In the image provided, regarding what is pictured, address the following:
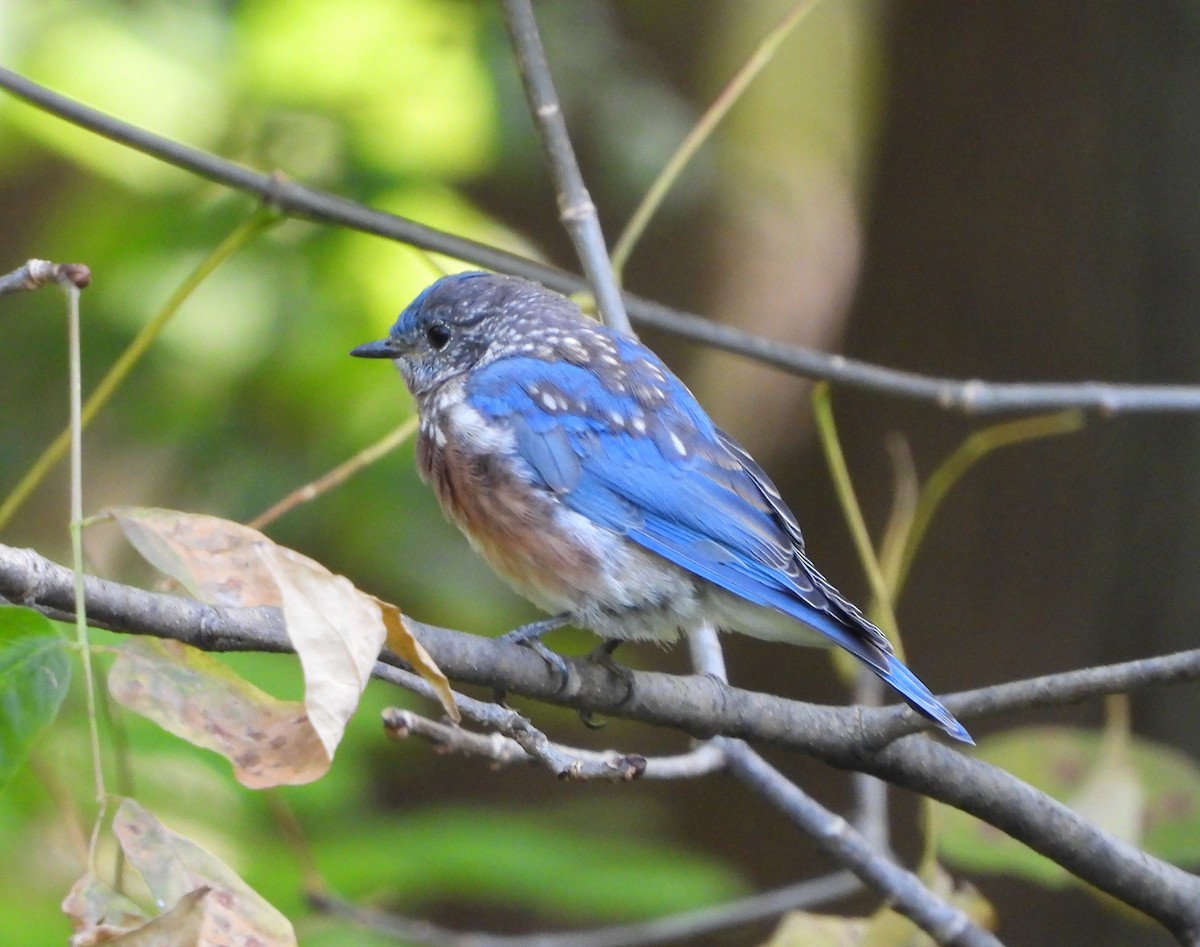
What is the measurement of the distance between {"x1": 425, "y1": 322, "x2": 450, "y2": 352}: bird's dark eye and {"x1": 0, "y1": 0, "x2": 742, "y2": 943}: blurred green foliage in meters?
0.54

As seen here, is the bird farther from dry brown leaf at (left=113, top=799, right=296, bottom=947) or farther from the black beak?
dry brown leaf at (left=113, top=799, right=296, bottom=947)

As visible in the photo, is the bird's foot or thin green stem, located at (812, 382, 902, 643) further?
thin green stem, located at (812, 382, 902, 643)

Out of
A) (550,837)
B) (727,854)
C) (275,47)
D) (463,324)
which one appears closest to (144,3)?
(275,47)

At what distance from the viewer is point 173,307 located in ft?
8.22

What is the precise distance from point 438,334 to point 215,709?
2068 mm

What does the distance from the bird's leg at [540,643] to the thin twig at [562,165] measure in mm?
742

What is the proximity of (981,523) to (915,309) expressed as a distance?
1.05 metres

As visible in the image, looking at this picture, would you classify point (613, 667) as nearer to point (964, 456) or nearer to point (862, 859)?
point (862, 859)

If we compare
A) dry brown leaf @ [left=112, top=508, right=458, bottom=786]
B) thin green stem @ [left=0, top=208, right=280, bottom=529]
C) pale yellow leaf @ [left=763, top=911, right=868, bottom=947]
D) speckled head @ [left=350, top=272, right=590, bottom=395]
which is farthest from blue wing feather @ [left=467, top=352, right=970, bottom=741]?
dry brown leaf @ [left=112, top=508, right=458, bottom=786]

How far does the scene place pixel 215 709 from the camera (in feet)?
4.77

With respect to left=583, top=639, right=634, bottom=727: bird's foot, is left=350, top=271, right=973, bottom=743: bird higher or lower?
higher

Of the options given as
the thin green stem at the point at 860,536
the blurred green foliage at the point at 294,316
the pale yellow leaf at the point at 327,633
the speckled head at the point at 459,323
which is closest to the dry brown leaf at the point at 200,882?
the pale yellow leaf at the point at 327,633

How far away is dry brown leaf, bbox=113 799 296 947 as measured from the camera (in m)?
1.35

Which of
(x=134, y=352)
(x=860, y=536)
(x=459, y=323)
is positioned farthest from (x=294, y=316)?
(x=860, y=536)
